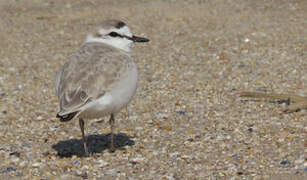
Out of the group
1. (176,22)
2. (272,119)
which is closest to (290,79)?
(272,119)

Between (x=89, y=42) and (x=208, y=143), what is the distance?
1.67 meters

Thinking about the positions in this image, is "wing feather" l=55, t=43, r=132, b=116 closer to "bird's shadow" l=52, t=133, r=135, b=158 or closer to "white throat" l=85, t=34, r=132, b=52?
"white throat" l=85, t=34, r=132, b=52

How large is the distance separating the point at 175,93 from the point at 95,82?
2.91 meters

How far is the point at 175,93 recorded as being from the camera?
25.2 ft

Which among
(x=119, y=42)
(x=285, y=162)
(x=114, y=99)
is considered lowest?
(x=285, y=162)

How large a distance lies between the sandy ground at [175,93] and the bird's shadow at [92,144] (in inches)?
0.5

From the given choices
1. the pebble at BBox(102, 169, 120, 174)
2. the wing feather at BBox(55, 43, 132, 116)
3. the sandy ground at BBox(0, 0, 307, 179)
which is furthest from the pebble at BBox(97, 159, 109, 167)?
the wing feather at BBox(55, 43, 132, 116)

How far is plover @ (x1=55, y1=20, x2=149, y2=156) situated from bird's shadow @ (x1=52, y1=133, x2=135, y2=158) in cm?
31

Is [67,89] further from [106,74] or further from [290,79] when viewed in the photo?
[290,79]

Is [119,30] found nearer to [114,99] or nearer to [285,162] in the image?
[114,99]

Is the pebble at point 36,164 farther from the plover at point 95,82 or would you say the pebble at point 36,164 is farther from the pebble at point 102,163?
the pebble at point 102,163

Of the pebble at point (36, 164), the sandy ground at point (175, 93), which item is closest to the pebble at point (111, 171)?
the sandy ground at point (175, 93)

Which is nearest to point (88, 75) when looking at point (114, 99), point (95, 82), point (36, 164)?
point (95, 82)

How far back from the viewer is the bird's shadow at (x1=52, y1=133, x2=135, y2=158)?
5714 mm
